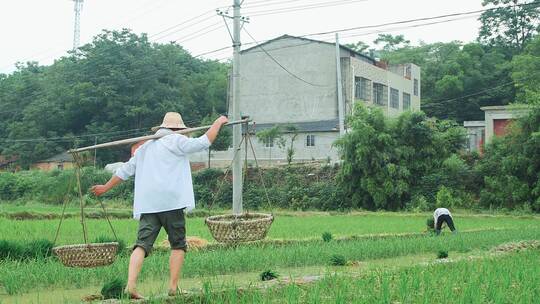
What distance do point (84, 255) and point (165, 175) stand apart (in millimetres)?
1609

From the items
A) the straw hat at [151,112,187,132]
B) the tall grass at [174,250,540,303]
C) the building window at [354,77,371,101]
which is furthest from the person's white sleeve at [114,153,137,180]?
the building window at [354,77,371,101]

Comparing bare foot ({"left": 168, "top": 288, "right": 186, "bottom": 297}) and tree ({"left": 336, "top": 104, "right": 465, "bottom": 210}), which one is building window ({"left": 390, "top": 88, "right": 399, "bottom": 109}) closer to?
tree ({"left": 336, "top": 104, "right": 465, "bottom": 210})

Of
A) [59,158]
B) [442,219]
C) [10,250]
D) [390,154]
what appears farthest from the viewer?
[59,158]

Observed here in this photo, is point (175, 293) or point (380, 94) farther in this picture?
point (380, 94)

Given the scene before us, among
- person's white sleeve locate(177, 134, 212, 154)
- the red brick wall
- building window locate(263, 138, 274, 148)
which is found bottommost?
person's white sleeve locate(177, 134, 212, 154)

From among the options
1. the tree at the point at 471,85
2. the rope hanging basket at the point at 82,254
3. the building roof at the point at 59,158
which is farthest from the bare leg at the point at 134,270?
the building roof at the point at 59,158

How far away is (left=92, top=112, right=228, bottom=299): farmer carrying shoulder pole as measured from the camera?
17.2ft

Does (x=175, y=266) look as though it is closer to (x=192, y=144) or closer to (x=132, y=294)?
(x=132, y=294)

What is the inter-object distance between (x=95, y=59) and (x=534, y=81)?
2795cm

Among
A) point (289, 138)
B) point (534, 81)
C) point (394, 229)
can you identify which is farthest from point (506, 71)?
point (394, 229)

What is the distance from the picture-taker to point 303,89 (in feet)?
116

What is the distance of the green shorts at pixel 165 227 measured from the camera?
525 cm

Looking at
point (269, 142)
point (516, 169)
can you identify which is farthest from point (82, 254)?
point (269, 142)

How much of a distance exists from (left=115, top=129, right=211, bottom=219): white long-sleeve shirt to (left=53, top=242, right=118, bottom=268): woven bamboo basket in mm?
1279
